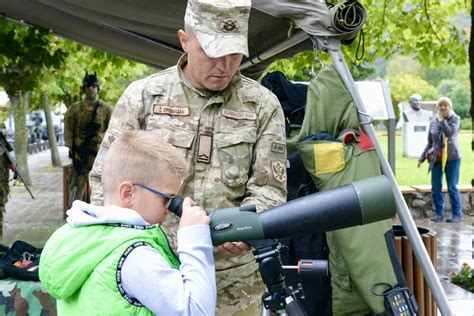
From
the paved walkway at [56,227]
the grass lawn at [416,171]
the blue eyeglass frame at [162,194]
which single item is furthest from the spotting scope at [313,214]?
the grass lawn at [416,171]

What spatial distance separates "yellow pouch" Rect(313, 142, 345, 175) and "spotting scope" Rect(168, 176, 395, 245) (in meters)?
1.66

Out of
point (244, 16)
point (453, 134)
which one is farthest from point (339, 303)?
point (453, 134)

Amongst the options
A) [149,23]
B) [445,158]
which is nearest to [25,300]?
[149,23]

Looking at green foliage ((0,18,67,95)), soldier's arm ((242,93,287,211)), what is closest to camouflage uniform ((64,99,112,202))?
green foliage ((0,18,67,95))

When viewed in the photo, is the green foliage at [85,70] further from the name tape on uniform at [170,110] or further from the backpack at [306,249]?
the name tape on uniform at [170,110]

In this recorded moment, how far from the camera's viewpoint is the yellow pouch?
334 centimetres

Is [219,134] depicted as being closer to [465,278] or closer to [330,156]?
[330,156]

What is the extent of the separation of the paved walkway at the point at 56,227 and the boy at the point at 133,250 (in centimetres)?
466

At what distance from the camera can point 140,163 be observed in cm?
167

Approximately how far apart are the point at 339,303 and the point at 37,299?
4.68 ft

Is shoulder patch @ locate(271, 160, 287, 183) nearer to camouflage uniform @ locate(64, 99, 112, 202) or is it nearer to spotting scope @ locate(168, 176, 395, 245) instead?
spotting scope @ locate(168, 176, 395, 245)

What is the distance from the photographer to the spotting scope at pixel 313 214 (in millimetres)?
1561

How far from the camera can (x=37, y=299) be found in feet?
10.8

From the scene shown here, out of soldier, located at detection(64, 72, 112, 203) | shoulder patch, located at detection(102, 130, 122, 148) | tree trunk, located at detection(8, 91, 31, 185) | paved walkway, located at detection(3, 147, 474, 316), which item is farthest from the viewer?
tree trunk, located at detection(8, 91, 31, 185)
